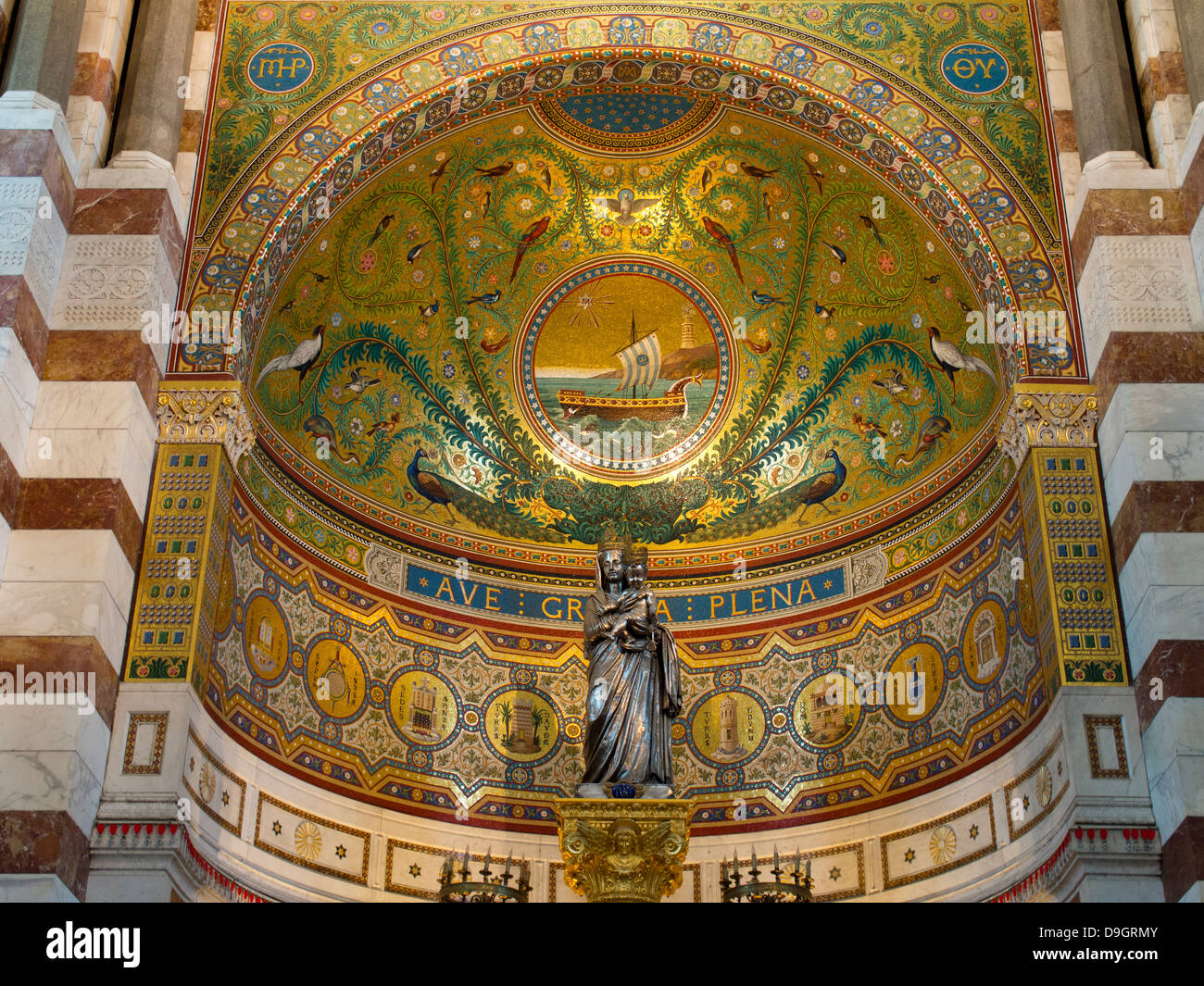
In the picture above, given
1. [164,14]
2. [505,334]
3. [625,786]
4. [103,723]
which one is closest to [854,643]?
[625,786]

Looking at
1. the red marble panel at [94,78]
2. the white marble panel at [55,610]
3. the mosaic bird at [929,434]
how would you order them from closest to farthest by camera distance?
the white marble panel at [55,610] → the red marble panel at [94,78] → the mosaic bird at [929,434]

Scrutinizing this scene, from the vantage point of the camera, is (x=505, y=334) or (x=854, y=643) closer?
(x=854, y=643)

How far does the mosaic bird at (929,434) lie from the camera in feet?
38.7

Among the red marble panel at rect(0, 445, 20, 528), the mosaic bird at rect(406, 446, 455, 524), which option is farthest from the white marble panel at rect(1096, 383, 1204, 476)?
the red marble panel at rect(0, 445, 20, 528)

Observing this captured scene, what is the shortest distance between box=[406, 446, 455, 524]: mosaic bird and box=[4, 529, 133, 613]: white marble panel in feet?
11.2

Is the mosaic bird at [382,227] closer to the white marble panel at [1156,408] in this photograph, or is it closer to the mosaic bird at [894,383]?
the mosaic bird at [894,383]

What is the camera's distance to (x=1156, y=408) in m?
9.59

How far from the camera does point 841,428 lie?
40.9 ft

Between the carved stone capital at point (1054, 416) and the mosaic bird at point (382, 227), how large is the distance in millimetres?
4770

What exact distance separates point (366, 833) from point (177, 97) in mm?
5139

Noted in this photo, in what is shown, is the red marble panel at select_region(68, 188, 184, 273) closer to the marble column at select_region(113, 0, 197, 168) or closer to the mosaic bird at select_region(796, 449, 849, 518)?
the marble column at select_region(113, 0, 197, 168)

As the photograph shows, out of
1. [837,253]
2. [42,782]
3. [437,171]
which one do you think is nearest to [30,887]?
[42,782]

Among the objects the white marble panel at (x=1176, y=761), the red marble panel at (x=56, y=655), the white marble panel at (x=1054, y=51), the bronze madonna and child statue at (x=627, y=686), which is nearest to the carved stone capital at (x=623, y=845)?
the bronze madonna and child statue at (x=627, y=686)

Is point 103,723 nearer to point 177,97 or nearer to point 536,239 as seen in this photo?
point 177,97
